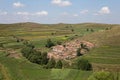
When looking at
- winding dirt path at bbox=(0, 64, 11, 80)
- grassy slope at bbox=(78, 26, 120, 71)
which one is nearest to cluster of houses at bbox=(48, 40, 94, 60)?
grassy slope at bbox=(78, 26, 120, 71)

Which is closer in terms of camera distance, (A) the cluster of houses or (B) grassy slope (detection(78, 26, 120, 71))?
(B) grassy slope (detection(78, 26, 120, 71))

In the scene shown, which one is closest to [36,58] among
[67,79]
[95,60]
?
[95,60]

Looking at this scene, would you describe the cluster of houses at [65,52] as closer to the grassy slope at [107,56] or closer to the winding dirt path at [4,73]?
the grassy slope at [107,56]

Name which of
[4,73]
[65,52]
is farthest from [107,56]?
[4,73]

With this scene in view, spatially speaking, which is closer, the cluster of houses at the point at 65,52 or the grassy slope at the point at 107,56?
the grassy slope at the point at 107,56

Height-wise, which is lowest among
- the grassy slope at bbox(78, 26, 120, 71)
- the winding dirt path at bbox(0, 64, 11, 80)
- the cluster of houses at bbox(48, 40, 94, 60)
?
the cluster of houses at bbox(48, 40, 94, 60)

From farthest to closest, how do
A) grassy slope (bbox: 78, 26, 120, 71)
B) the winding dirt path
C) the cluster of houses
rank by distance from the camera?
the cluster of houses → grassy slope (bbox: 78, 26, 120, 71) → the winding dirt path

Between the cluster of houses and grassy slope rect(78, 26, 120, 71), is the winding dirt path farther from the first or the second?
the cluster of houses

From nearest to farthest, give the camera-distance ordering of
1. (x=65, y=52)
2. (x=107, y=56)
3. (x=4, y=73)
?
(x=4, y=73) < (x=107, y=56) < (x=65, y=52)

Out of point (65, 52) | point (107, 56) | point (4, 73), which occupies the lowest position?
point (65, 52)

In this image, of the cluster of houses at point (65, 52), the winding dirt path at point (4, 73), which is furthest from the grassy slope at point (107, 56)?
the winding dirt path at point (4, 73)

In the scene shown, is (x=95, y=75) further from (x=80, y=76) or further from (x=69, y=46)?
(x=69, y=46)

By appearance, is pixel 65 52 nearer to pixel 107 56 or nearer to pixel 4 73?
pixel 107 56
